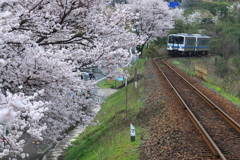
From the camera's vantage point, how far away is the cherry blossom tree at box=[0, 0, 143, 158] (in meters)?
7.47

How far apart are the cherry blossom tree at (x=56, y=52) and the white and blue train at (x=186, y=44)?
31.6 meters

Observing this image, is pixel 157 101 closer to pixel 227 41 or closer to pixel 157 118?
pixel 157 118

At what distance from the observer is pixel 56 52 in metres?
8.45

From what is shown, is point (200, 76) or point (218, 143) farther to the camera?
point (200, 76)

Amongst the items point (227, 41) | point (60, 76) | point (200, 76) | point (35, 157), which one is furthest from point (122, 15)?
point (227, 41)

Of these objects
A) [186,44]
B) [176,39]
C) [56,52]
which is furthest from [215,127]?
[176,39]

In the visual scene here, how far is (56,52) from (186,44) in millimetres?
36740

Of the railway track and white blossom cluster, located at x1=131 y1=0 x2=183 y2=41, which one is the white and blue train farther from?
the railway track

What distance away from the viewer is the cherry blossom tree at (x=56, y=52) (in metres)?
7.47

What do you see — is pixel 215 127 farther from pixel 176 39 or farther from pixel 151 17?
pixel 151 17

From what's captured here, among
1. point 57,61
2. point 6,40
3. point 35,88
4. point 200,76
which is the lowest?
point 200,76

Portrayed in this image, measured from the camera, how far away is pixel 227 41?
1821 inches

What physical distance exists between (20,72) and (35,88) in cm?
70

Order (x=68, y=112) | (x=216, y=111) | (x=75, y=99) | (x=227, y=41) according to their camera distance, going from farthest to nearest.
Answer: (x=227, y=41), (x=216, y=111), (x=75, y=99), (x=68, y=112)
